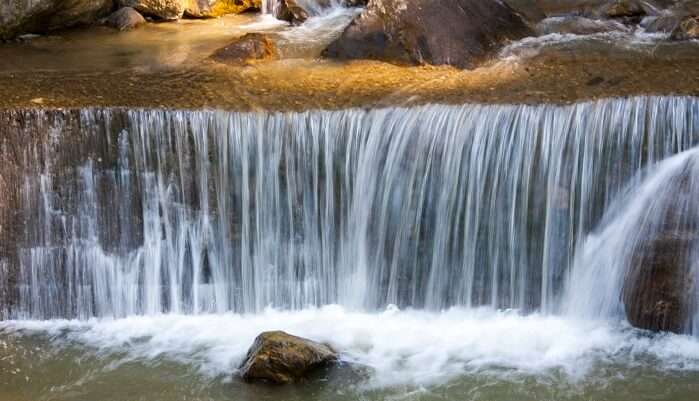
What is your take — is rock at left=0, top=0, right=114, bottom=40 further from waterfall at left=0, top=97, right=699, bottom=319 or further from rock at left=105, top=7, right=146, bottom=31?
waterfall at left=0, top=97, right=699, bottom=319

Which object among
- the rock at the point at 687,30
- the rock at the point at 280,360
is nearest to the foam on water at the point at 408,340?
the rock at the point at 280,360

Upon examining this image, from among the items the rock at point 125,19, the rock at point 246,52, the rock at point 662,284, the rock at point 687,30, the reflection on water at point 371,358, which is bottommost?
the reflection on water at point 371,358

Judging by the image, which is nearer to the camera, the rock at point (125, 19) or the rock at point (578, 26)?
the rock at point (578, 26)

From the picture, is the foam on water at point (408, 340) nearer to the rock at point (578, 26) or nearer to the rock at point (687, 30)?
the rock at point (687, 30)

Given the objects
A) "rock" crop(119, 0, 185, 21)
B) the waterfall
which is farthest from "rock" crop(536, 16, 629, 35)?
"rock" crop(119, 0, 185, 21)

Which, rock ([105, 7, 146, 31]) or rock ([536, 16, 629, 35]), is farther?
rock ([105, 7, 146, 31])

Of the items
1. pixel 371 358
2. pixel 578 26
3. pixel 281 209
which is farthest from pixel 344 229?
pixel 578 26

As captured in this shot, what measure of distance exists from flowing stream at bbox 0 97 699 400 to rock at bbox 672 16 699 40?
1674 millimetres

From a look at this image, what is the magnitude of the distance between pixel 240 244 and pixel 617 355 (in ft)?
8.76

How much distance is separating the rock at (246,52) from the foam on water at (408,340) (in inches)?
93.1

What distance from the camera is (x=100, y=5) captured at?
10.3 metres

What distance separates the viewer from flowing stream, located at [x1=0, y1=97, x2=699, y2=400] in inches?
276

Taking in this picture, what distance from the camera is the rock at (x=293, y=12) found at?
33.2 feet

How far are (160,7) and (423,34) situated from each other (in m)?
3.06
